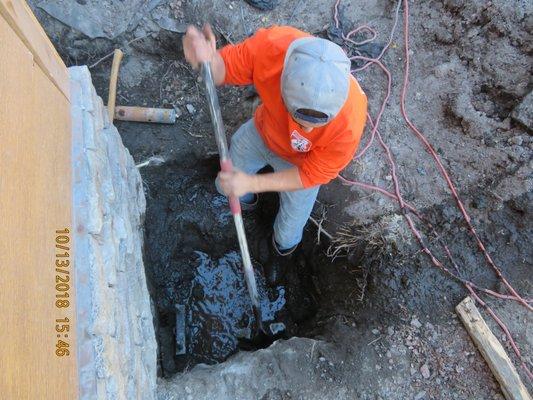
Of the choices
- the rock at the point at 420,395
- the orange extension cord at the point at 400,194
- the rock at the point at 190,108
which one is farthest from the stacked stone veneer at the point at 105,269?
the orange extension cord at the point at 400,194

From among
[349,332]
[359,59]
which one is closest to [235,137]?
[359,59]

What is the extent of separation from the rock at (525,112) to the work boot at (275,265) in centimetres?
210

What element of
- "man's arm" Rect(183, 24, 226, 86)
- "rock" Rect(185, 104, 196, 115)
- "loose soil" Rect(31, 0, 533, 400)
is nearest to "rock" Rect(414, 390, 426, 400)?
"loose soil" Rect(31, 0, 533, 400)

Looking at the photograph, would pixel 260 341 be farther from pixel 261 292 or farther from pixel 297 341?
pixel 297 341

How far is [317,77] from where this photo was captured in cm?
208

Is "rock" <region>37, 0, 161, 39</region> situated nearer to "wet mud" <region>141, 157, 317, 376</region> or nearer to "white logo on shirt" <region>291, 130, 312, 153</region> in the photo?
"wet mud" <region>141, 157, 317, 376</region>

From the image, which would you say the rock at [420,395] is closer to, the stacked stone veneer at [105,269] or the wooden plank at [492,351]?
the wooden plank at [492,351]

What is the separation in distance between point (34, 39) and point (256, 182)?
1.39 meters

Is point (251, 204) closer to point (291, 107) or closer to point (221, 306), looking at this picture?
point (221, 306)

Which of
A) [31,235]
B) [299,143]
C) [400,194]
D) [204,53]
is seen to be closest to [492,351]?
[400,194]

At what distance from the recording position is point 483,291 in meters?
3.21

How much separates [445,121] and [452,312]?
5.04 ft

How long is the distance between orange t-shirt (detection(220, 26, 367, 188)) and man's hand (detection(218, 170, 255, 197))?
320 mm

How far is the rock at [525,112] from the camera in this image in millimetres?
3543
